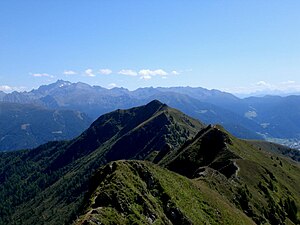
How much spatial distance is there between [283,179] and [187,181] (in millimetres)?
87312

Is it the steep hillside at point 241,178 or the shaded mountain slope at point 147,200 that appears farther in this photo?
the steep hillside at point 241,178

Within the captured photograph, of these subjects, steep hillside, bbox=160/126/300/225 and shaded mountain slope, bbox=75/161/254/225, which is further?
steep hillside, bbox=160/126/300/225

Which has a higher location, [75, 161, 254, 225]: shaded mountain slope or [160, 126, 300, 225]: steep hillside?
[75, 161, 254, 225]: shaded mountain slope

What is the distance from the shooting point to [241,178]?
136500 millimetres

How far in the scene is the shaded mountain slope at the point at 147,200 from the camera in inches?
2731

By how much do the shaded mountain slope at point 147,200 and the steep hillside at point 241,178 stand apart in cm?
1697

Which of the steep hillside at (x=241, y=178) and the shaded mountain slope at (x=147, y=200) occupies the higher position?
the shaded mountain slope at (x=147, y=200)

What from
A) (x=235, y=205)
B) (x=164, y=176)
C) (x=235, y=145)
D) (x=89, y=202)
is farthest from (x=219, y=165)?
(x=89, y=202)

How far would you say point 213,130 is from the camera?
604 feet

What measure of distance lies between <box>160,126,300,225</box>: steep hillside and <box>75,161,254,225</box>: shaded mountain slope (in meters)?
17.0

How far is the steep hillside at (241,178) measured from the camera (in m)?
122

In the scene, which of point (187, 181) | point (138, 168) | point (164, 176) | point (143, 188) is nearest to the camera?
point (143, 188)

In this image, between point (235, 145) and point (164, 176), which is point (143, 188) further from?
point (235, 145)

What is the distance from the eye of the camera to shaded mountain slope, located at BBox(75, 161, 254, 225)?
69.4m
